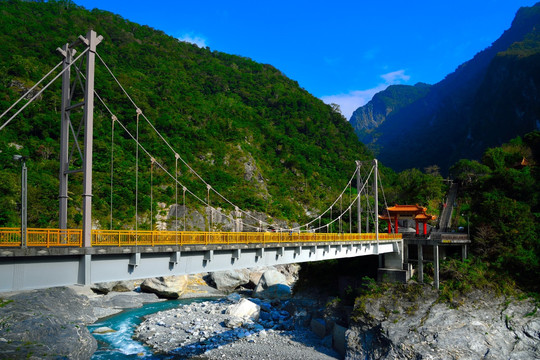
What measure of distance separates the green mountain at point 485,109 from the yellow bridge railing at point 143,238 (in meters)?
83.4

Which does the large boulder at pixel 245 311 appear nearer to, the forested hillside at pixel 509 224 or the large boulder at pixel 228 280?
the large boulder at pixel 228 280

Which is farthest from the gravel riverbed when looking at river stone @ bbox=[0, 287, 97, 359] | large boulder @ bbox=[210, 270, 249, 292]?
large boulder @ bbox=[210, 270, 249, 292]

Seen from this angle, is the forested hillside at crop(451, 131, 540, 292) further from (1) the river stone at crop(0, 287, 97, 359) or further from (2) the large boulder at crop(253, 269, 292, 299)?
(1) the river stone at crop(0, 287, 97, 359)

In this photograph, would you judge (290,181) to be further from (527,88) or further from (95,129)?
(527,88)

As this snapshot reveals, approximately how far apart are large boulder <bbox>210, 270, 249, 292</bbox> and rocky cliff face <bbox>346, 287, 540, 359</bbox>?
22.8 meters

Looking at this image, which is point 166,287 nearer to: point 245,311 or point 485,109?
point 245,311

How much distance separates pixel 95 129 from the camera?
5669 cm

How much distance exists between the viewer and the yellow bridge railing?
12.0 meters

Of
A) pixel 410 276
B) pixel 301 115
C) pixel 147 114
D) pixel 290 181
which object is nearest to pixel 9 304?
pixel 410 276

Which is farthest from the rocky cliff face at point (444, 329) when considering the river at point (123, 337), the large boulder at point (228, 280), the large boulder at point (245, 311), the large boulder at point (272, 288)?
the large boulder at point (228, 280)

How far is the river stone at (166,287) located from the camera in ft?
133

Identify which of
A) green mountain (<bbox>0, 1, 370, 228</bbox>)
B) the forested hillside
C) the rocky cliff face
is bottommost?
the rocky cliff face

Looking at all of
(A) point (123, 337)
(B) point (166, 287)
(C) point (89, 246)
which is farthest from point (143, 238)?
(B) point (166, 287)

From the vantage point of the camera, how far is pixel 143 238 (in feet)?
54.7
